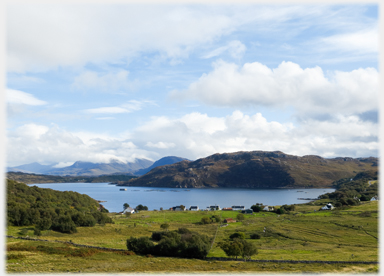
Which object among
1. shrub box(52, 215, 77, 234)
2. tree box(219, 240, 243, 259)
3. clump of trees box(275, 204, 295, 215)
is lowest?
clump of trees box(275, 204, 295, 215)

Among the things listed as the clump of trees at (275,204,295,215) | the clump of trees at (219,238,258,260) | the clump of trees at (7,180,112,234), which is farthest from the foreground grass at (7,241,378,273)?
the clump of trees at (275,204,295,215)

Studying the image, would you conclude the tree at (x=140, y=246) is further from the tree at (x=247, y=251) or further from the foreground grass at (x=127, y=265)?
the tree at (x=247, y=251)

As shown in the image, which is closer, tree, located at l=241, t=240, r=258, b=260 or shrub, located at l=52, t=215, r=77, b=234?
tree, located at l=241, t=240, r=258, b=260

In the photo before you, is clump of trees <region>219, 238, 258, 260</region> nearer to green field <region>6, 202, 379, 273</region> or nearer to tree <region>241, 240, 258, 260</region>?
tree <region>241, 240, 258, 260</region>

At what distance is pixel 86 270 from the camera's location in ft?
118

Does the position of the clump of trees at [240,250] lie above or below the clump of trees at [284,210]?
above

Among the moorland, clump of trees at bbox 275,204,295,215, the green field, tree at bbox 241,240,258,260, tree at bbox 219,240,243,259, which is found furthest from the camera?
clump of trees at bbox 275,204,295,215

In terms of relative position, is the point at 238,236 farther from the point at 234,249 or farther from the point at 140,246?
the point at 140,246

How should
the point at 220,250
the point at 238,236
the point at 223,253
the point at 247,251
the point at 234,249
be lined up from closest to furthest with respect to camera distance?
the point at 234,249 < the point at 247,251 < the point at 223,253 < the point at 220,250 < the point at 238,236

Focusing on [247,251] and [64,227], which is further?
[64,227]

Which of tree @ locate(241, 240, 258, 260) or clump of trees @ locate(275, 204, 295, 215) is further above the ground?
tree @ locate(241, 240, 258, 260)

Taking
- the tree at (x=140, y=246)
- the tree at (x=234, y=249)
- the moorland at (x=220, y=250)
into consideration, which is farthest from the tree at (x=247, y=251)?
the tree at (x=140, y=246)

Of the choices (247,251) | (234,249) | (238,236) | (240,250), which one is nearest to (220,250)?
(234,249)

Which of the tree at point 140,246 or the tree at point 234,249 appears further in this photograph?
the tree at point 140,246
